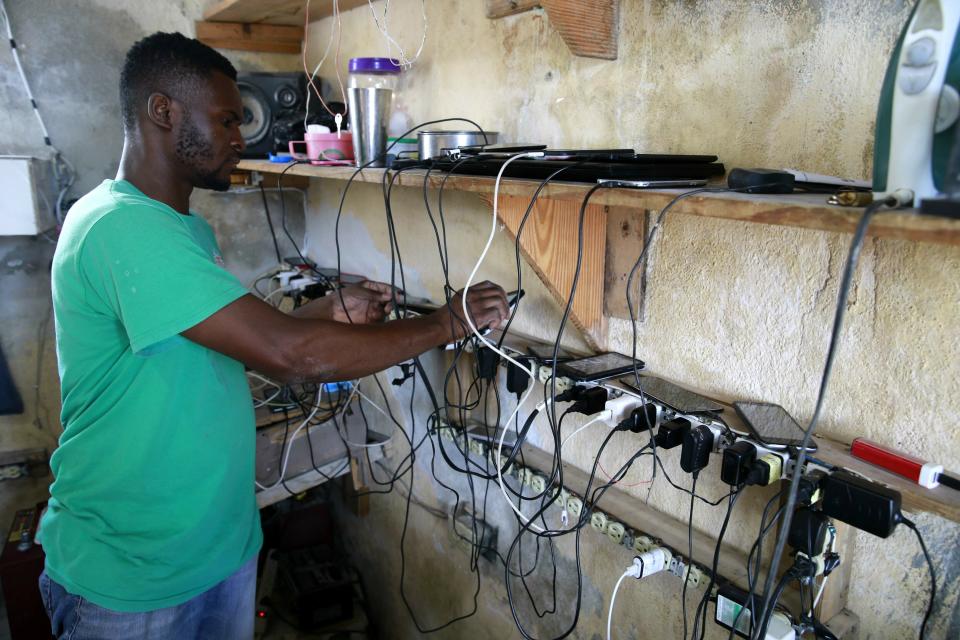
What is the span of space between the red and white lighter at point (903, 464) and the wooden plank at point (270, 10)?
5.50ft

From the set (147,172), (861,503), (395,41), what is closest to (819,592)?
(861,503)

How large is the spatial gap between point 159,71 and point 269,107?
850 millimetres

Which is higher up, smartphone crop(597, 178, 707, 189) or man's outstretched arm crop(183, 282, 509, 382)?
smartphone crop(597, 178, 707, 189)

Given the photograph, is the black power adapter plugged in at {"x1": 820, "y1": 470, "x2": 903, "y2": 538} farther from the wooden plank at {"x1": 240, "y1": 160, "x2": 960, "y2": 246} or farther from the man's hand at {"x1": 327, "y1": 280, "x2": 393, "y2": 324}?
the man's hand at {"x1": 327, "y1": 280, "x2": 393, "y2": 324}

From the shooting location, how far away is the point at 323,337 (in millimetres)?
1039

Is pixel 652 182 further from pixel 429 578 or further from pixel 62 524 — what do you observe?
pixel 429 578

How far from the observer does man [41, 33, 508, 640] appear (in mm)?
980

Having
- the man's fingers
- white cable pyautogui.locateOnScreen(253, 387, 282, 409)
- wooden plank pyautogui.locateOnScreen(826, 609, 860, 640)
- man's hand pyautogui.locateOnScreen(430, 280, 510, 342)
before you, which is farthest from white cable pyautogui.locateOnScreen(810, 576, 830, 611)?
white cable pyautogui.locateOnScreen(253, 387, 282, 409)

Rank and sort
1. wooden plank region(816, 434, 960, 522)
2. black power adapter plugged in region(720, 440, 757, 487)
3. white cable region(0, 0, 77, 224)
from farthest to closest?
white cable region(0, 0, 77, 224), black power adapter plugged in region(720, 440, 757, 487), wooden plank region(816, 434, 960, 522)

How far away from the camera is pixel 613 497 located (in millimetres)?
1266

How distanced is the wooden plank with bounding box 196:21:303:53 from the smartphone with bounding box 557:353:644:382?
184 cm

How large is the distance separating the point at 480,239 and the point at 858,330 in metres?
0.88

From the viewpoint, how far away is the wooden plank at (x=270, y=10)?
191 cm

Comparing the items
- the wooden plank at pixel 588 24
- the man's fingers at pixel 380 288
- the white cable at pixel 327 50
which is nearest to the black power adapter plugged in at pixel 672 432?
the wooden plank at pixel 588 24
